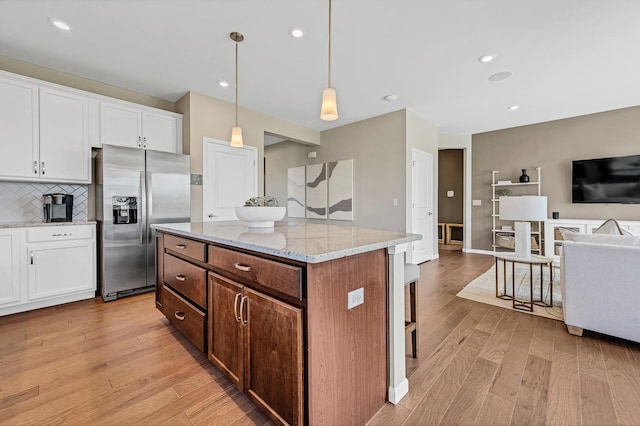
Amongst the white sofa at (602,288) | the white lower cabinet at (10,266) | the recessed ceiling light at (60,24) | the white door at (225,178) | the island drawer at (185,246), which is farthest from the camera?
the white door at (225,178)

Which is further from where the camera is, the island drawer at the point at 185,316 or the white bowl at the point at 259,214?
the white bowl at the point at 259,214

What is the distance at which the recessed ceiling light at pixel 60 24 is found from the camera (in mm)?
2285

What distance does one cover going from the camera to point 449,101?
407cm

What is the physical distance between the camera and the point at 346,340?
120 cm

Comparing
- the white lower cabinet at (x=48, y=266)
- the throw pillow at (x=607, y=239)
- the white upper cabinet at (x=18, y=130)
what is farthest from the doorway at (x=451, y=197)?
the white upper cabinet at (x=18, y=130)

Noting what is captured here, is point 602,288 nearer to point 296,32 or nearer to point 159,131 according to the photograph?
point 296,32

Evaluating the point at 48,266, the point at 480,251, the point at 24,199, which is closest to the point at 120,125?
the point at 24,199

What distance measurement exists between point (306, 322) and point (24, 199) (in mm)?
3775

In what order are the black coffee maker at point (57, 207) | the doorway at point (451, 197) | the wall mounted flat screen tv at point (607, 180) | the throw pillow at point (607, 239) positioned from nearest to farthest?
1. the throw pillow at point (607, 239)
2. the black coffee maker at point (57, 207)
3. the wall mounted flat screen tv at point (607, 180)
4. the doorway at point (451, 197)

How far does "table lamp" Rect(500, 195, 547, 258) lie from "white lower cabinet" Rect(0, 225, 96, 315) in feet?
14.9

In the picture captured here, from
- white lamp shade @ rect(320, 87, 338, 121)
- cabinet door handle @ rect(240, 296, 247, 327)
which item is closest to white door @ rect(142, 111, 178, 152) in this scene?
white lamp shade @ rect(320, 87, 338, 121)

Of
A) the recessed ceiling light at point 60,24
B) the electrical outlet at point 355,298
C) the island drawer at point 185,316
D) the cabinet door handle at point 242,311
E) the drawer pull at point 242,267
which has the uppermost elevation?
the recessed ceiling light at point 60,24

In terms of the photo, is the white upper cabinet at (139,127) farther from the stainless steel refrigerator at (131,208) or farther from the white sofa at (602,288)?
the white sofa at (602,288)

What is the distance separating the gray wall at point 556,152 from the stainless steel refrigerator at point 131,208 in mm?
Result: 5817
